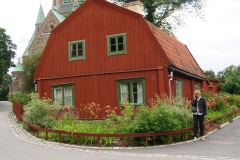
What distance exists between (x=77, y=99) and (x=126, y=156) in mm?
13326

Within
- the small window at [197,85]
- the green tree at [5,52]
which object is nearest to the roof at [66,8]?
the green tree at [5,52]

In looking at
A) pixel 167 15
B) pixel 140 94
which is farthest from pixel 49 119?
pixel 167 15

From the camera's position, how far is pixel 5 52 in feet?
187

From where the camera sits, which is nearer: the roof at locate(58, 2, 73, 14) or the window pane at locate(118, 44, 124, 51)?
the window pane at locate(118, 44, 124, 51)

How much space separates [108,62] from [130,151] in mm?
11497

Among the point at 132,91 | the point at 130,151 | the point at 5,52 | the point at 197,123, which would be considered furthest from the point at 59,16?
the point at 130,151

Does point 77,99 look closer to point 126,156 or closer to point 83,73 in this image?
point 83,73

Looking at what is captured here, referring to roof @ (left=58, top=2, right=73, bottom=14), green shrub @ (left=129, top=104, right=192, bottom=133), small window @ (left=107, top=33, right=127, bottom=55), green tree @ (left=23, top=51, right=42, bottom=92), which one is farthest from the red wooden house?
roof @ (left=58, top=2, right=73, bottom=14)

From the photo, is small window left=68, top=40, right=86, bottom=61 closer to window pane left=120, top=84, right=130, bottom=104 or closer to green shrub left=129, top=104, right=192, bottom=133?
window pane left=120, top=84, right=130, bottom=104

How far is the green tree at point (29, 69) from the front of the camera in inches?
1873

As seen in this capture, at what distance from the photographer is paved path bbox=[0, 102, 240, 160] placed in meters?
12.0

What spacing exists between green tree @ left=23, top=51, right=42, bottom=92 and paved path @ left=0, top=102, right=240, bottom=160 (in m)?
31.8

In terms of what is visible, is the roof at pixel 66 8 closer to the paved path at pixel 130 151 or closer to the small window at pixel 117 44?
the small window at pixel 117 44

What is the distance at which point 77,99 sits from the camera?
82.8 ft
